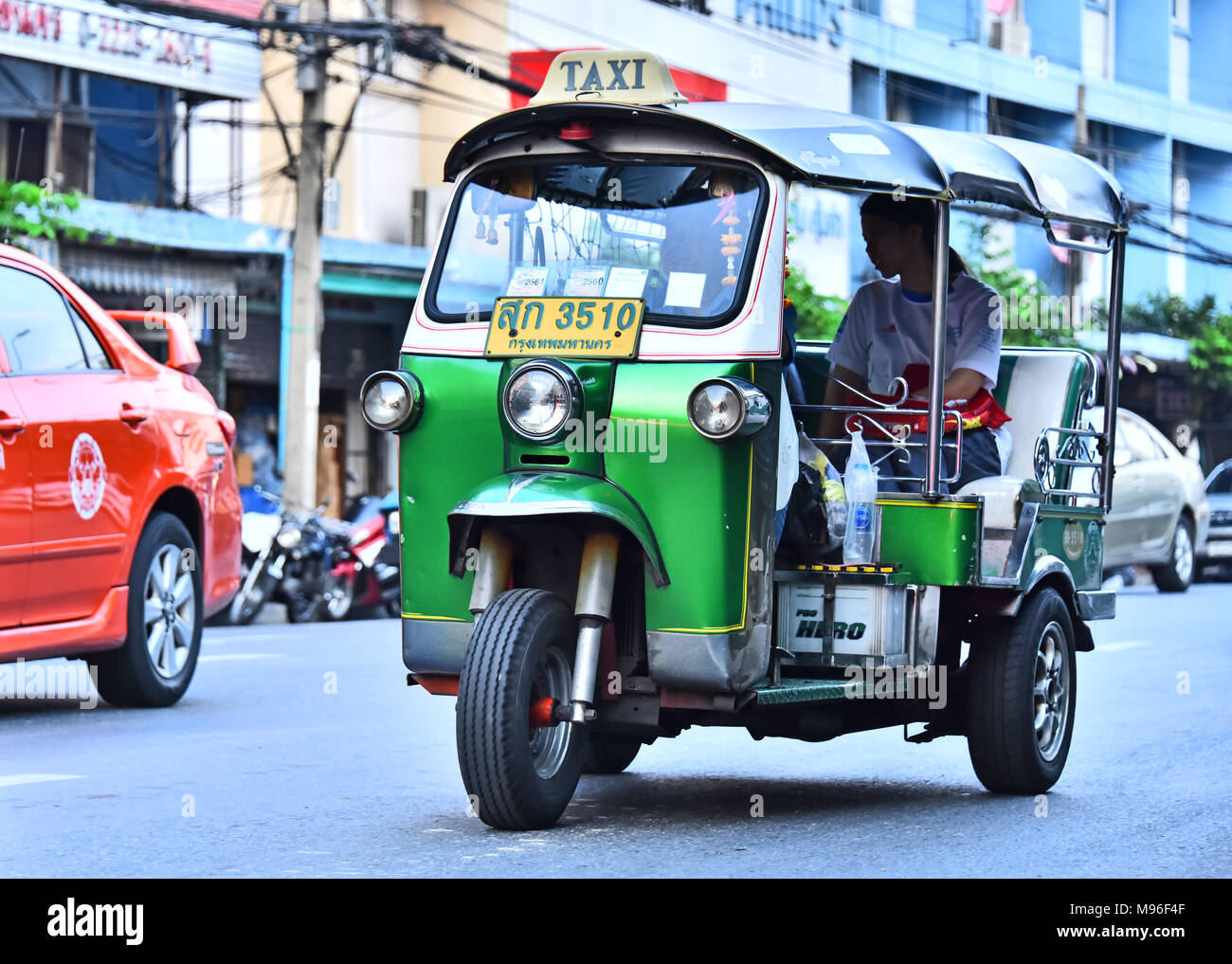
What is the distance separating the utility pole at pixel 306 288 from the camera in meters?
20.5

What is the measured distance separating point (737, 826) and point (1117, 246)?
10.6ft

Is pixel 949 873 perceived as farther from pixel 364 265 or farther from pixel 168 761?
pixel 364 265

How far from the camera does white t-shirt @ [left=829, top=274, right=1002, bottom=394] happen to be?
7699 mm

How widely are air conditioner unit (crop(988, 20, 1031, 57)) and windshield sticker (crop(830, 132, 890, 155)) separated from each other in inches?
1249

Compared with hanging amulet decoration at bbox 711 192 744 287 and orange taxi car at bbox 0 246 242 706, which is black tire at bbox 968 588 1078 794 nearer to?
hanging amulet decoration at bbox 711 192 744 287

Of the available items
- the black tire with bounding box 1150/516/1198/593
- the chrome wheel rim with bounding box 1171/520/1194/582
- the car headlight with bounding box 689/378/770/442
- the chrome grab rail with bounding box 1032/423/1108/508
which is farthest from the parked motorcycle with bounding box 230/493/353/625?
the car headlight with bounding box 689/378/770/442

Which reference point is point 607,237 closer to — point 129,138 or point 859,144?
point 859,144

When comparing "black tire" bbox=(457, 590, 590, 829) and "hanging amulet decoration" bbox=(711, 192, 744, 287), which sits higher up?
"hanging amulet decoration" bbox=(711, 192, 744, 287)

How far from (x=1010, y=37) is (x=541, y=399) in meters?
33.2

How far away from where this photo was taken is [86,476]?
8953mm

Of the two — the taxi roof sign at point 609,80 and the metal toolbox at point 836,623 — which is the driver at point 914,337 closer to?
the metal toolbox at point 836,623

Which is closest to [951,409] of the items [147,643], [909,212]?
[909,212]

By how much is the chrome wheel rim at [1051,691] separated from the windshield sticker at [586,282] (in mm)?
2184
